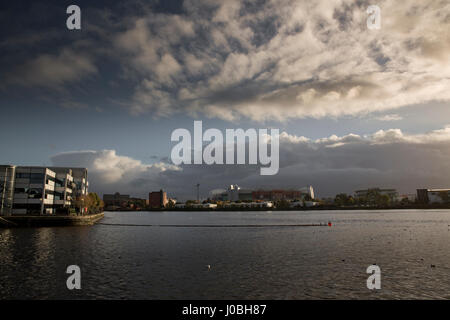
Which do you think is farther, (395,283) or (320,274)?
(320,274)

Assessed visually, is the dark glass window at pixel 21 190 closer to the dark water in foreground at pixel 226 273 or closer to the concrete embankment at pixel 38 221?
the concrete embankment at pixel 38 221

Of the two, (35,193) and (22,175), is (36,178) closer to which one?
(22,175)

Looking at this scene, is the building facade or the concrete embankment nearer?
the concrete embankment

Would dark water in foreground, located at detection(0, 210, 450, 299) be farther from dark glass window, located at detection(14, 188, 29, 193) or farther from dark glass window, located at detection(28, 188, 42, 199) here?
dark glass window, located at detection(28, 188, 42, 199)

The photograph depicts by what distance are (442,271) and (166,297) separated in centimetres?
2962

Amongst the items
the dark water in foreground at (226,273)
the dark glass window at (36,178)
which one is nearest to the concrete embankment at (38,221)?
the dark glass window at (36,178)

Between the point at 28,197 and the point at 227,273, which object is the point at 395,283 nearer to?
the point at 227,273

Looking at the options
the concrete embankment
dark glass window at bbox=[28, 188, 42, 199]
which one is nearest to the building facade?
dark glass window at bbox=[28, 188, 42, 199]

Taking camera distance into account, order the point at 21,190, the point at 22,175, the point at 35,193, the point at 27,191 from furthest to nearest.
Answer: the point at 35,193 → the point at 22,175 → the point at 27,191 → the point at 21,190

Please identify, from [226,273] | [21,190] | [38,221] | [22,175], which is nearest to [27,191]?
[21,190]

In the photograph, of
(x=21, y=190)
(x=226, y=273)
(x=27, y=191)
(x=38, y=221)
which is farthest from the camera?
(x=27, y=191)
